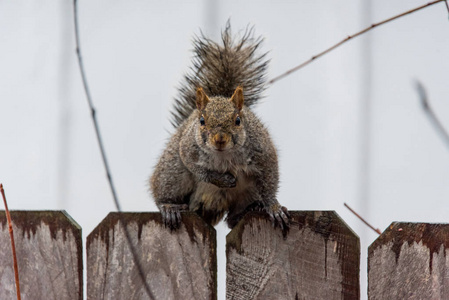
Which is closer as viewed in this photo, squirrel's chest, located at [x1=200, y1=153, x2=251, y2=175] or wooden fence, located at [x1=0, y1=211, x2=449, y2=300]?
wooden fence, located at [x1=0, y1=211, x2=449, y2=300]

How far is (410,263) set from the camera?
3.62ft

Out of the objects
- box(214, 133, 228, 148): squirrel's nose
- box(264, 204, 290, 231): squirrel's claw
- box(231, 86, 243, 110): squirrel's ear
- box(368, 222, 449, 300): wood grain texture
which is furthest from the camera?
box(231, 86, 243, 110): squirrel's ear

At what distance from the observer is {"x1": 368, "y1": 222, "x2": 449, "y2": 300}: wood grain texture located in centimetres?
109

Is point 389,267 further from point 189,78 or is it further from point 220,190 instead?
point 189,78

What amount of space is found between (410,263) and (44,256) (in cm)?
74

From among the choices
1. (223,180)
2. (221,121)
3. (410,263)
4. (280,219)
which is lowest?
(410,263)

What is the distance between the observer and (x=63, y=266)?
1260 mm

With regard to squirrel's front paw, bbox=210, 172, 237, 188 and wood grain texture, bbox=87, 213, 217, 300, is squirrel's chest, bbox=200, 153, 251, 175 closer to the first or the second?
squirrel's front paw, bbox=210, 172, 237, 188

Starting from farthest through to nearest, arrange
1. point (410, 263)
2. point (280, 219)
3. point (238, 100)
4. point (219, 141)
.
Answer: point (238, 100), point (219, 141), point (280, 219), point (410, 263)

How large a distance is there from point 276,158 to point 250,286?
0.63m

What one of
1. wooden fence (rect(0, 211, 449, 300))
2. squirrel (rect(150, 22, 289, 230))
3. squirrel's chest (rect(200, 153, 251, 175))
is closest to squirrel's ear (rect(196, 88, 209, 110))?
squirrel (rect(150, 22, 289, 230))

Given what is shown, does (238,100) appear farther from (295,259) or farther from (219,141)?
(295,259)

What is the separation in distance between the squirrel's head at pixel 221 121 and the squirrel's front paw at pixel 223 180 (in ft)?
0.24

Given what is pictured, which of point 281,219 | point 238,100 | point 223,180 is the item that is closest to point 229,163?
point 223,180
